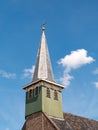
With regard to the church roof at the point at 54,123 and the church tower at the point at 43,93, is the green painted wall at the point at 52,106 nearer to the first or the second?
the church tower at the point at 43,93

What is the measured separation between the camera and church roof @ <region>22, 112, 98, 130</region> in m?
38.8

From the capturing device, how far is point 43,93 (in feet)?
136

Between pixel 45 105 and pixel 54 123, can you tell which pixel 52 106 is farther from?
pixel 54 123

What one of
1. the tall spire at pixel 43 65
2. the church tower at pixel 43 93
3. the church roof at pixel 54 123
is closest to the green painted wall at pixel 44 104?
the church tower at pixel 43 93

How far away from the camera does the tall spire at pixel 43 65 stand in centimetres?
4394

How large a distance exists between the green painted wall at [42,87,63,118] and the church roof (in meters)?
0.89

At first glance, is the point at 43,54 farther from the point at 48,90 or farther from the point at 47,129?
the point at 47,129

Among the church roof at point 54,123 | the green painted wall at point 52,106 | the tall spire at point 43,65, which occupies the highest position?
the tall spire at point 43,65

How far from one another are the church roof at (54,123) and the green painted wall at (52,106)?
890 millimetres

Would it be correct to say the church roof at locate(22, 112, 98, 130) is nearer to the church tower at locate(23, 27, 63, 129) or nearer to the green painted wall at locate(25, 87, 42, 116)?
the green painted wall at locate(25, 87, 42, 116)

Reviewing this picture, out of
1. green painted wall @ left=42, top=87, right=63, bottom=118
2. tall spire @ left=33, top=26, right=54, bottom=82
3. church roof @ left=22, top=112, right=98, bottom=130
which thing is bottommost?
church roof @ left=22, top=112, right=98, bottom=130

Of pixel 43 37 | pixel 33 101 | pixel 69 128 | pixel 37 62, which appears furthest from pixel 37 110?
pixel 43 37

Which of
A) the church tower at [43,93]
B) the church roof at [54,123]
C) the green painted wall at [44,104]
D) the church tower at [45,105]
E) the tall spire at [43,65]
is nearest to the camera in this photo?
the church roof at [54,123]

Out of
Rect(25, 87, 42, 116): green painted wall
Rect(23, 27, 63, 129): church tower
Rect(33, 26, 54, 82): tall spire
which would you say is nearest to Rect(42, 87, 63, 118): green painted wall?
Rect(23, 27, 63, 129): church tower
